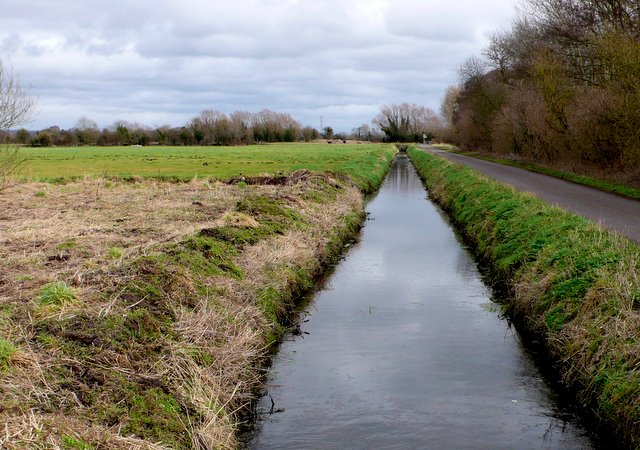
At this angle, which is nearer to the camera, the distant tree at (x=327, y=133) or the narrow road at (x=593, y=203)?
the narrow road at (x=593, y=203)

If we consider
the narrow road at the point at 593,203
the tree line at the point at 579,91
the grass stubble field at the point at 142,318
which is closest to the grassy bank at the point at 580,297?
the narrow road at the point at 593,203

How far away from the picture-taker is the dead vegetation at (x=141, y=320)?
5805 millimetres

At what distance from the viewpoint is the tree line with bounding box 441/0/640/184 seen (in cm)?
2697

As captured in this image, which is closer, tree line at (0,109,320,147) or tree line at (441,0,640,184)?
tree line at (441,0,640,184)

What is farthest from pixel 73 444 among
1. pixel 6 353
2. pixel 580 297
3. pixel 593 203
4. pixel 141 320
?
pixel 593 203

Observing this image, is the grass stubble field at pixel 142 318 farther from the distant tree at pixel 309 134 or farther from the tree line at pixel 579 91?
the distant tree at pixel 309 134

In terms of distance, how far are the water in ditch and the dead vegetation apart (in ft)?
2.16

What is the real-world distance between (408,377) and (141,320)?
12.7 feet

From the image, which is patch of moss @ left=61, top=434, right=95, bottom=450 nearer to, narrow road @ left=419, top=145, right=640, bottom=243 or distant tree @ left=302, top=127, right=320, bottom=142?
narrow road @ left=419, top=145, right=640, bottom=243

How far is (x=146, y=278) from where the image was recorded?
370 inches

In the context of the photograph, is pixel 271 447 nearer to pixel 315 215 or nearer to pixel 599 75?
pixel 315 215

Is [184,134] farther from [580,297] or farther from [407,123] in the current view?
[580,297]

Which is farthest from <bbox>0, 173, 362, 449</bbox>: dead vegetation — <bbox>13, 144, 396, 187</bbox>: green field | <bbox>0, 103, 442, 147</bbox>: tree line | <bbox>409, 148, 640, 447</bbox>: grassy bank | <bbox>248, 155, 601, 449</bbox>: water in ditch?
<bbox>0, 103, 442, 147</bbox>: tree line

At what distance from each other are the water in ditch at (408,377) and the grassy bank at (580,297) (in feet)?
1.52
